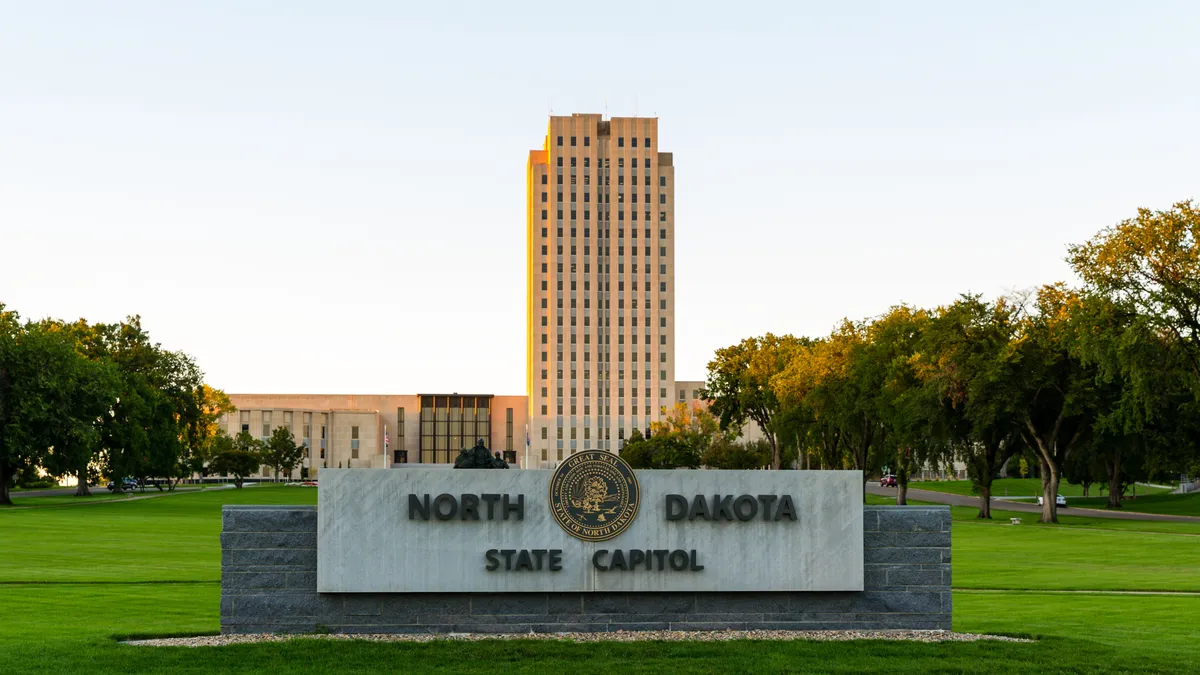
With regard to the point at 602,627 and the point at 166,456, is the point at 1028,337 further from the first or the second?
the point at 166,456

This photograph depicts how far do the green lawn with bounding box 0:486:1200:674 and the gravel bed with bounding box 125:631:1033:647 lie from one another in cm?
49

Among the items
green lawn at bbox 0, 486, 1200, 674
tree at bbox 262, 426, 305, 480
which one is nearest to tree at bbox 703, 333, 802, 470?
green lawn at bbox 0, 486, 1200, 674

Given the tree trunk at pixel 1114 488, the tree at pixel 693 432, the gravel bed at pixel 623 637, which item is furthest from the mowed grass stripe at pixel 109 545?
the tree at pixel 693 432

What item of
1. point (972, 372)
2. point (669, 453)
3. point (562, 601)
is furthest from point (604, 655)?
point (669, 453)

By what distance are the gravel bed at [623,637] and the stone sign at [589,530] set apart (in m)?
0.58

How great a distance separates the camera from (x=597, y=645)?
15.8 meters

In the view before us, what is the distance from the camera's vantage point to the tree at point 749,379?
320 ft

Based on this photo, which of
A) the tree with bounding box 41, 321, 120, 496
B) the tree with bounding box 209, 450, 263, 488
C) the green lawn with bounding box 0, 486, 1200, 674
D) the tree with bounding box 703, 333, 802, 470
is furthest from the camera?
the tree with bounding box 209, 450, 263, 488

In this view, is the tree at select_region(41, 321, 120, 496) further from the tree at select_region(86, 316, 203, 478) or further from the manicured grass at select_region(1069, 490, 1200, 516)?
the manicured grass at select_region(1069, 490, 1200, 516)

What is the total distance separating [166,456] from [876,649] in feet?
265

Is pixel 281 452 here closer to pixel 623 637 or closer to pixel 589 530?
pixel 589 530

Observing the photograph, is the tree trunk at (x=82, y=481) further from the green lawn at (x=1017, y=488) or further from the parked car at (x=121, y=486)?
the green lawn at (x=1017, y=488)

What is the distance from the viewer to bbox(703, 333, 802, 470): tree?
97.6m

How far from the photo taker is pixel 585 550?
17125mm
